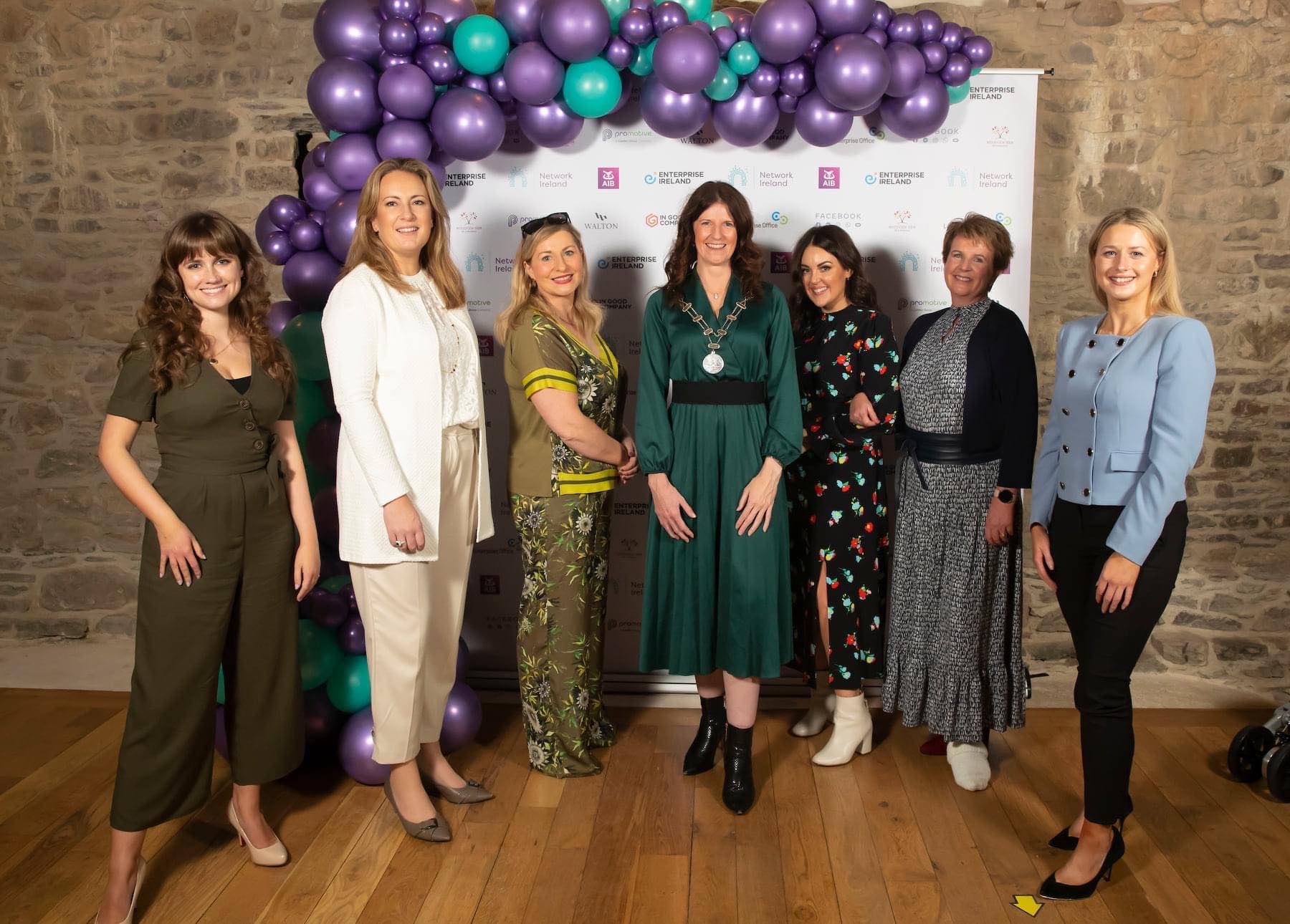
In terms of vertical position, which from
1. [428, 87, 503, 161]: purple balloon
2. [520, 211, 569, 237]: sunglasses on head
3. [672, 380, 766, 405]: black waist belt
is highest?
[428, 87, 503, 161]: purple balloon

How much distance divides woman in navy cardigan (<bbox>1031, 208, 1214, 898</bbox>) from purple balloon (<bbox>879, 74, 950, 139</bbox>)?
1.09 meters

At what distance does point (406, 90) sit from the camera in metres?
3.07

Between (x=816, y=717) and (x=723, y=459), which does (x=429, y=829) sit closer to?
(x=723, y=459)

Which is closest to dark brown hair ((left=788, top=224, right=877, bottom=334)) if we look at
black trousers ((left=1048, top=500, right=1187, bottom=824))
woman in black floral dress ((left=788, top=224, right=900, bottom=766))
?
woman in black floral dress ((left=788, top=224, right=900, bottom=766))

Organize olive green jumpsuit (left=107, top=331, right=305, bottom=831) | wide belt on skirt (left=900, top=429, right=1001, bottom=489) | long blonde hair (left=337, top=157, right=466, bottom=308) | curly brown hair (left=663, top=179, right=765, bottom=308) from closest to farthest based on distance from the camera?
1. olive green jumpsuit (left=107, top=331, right=305, bottom=831)
2. long blonde hair (left=337, top=157, right=466, bottom=308)
3. curly brown hair (left=663, top=179, right=765, bottom=308)
4. wide belt on skirt (left=900, top=429, right=1001, bottom=489)

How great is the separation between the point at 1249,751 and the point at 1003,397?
1.38 m

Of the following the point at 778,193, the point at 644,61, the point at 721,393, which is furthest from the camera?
the point at 778,193

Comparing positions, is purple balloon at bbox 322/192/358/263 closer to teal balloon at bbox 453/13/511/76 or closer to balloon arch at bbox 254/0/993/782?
balloon arch at bbox 254/0/993/782

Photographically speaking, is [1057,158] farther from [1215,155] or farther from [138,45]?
[138,45]

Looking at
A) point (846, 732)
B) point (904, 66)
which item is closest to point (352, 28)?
point (904, 66)

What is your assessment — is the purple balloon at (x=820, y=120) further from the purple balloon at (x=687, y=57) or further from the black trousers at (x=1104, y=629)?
the black trousers at (x=1104, y=629)

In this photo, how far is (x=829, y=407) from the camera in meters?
3.14

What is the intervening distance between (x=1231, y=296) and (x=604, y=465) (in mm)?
2734

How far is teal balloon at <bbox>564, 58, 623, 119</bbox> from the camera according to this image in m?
3.16
